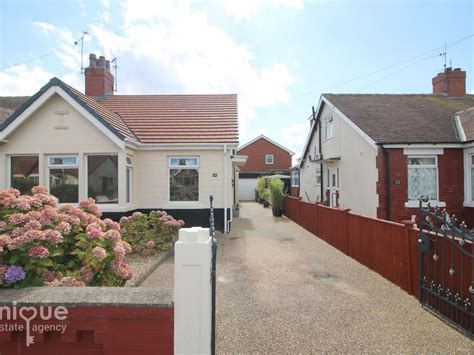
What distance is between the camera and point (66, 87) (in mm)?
9820

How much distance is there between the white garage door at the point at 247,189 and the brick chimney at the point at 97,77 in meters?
21.0

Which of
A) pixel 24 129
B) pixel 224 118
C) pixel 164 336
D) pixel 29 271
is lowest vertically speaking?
pixel 164 336

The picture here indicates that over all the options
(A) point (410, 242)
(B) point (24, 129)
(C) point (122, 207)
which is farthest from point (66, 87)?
(A) point (410, 242)

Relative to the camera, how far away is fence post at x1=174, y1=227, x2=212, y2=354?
2363mm

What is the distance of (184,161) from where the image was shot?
37.4 ft

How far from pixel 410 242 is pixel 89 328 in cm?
505

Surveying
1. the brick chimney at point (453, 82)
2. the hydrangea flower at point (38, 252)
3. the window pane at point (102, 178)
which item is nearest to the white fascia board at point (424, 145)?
the brick chimney at point (453, 82)

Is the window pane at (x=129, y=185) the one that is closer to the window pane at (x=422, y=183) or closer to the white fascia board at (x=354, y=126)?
the white fascia board at (x=354, y=126)

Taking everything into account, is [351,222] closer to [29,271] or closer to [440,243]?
[440,243]

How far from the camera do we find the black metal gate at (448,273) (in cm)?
396

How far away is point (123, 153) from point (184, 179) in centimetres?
237

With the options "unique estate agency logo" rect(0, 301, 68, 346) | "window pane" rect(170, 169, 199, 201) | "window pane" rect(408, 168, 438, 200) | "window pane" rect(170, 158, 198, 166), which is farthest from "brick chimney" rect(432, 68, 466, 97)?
"unique estate agency logo" rect(0, 301, 68, 346)

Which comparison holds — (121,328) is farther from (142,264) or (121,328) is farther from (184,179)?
(184,179)

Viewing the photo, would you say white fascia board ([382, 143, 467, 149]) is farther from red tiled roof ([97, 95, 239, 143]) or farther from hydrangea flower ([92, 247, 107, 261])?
hydrangea flower ([92, 247, 107, 261])
